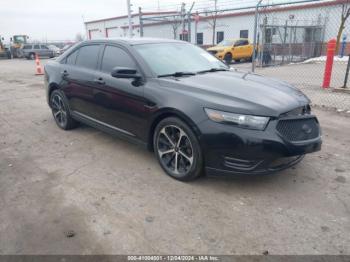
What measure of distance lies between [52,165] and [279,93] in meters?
3.08

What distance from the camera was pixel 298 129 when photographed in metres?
3.22

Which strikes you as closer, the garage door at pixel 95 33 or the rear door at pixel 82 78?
the rear door at pixel 82 78

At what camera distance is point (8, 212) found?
3094 mm

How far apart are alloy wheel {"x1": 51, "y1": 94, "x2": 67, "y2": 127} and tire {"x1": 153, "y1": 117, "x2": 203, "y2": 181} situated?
8.28 feet

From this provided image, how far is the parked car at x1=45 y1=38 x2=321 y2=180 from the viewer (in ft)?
10.1

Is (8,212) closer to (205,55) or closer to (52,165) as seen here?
(52,165)

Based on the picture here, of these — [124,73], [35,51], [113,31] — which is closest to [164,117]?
[124,73]

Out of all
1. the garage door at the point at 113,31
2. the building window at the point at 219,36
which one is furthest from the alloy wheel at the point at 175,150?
the garage door at the point at 113,31

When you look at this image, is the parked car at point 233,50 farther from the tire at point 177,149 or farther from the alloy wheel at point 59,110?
the tire at point 177,149

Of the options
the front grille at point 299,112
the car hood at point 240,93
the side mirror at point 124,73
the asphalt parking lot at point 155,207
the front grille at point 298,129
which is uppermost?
the side mirror at point 124,73

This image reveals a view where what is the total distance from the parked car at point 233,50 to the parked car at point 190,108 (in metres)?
14.2

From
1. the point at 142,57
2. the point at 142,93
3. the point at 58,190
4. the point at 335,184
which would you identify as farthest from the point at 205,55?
the point at 58,190

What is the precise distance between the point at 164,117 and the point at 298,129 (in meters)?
1.49

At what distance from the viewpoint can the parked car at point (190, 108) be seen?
3.07m
